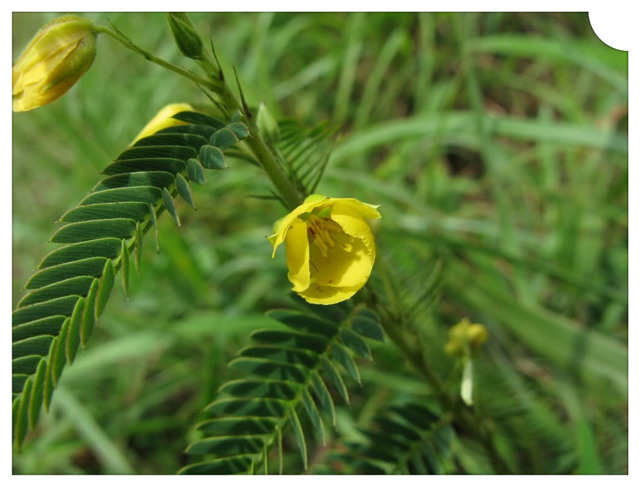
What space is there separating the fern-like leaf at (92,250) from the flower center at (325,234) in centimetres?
19

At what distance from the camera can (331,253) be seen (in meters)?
0.78

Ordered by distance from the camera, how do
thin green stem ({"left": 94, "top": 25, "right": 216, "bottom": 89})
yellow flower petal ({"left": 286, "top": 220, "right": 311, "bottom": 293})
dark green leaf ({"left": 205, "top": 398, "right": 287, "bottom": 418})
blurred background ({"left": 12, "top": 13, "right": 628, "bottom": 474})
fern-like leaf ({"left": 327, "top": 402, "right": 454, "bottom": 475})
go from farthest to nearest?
1. blurred background ({"left": 12, "top": 13, "right": 628, "bottom": 474})
2. fern-like leaf ({"left": 327, "top": 402, "right": 454, "bottom": 475})
3. dark green leaf ({"left": 205, "top": 398, "right": 287, "bottom": 418})
4. yellow flower petal ({"left": 286, "top": 220, "right": 311, "bottom": 293})
5. thin green stem ({"left": 94, "top": 25, "right": 216, "bottom": 89})

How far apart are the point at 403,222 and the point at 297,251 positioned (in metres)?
1.20

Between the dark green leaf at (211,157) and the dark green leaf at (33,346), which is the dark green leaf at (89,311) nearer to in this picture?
the dark green leaf at (33,346)

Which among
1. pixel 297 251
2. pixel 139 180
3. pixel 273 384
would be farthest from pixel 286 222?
pixel 273 384

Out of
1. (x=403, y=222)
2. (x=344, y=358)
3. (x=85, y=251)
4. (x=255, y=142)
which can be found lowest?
(x=344, y=358)

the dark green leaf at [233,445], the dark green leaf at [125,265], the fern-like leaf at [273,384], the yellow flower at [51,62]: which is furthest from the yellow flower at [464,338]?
the yellow flower at [51,62]

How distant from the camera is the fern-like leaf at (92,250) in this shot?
2.10ft

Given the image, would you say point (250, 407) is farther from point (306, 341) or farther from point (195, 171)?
point (195, 171)

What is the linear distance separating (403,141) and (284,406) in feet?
5.14

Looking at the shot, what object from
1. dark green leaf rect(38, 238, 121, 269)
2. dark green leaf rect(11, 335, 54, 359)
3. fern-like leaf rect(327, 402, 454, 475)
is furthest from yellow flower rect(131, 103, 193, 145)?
fern-like leaf rect(327, 402, 454, 475)

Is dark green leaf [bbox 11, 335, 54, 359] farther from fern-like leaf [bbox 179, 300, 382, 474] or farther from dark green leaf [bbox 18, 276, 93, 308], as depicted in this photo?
fern-like leaf [bbox 179, 300, 382, 474]

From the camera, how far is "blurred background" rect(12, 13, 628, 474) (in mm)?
1521

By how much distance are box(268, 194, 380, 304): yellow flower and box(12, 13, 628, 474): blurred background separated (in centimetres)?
44
